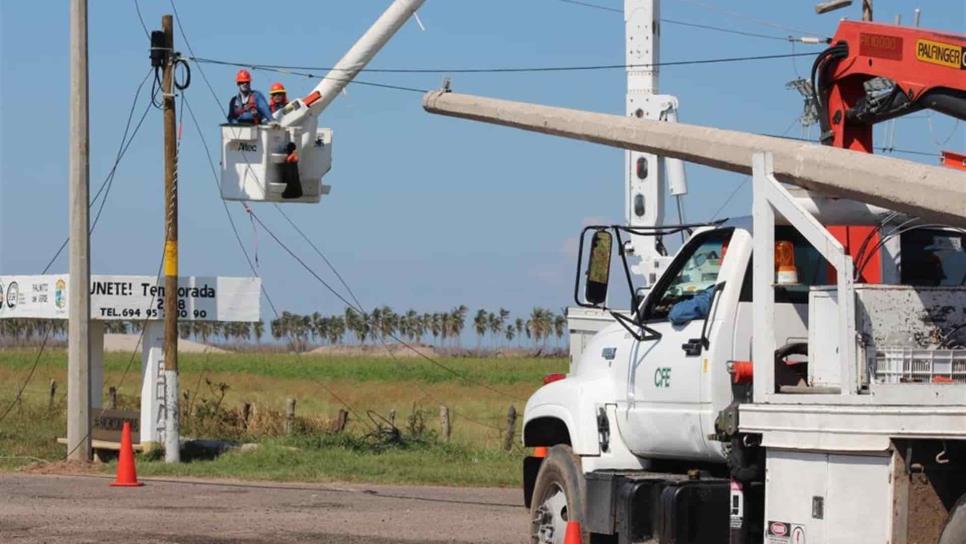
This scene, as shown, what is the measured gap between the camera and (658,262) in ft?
73.4

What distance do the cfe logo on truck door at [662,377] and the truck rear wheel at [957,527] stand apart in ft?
10.0

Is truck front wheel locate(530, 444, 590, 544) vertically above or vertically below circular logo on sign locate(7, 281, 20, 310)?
below

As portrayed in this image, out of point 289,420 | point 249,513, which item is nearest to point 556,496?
point 249,513

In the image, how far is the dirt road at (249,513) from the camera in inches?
619

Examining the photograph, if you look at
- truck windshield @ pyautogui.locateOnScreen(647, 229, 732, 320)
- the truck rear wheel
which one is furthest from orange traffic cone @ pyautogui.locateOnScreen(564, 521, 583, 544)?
the truck rear wheel

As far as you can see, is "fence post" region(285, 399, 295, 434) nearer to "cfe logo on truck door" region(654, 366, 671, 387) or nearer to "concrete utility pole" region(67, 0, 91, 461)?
"concrete utility pole" region(67, 0, 91, 461)

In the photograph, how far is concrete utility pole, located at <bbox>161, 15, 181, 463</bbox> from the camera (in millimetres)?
25766

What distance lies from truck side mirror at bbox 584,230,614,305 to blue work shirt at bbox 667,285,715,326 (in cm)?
48

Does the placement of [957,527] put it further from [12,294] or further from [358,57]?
[12,294]

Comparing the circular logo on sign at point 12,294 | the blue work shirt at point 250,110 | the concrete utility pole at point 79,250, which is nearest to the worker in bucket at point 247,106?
the blue work shirt at point 250,110

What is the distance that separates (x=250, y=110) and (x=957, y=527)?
1803cm

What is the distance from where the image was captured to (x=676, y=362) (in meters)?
10.5

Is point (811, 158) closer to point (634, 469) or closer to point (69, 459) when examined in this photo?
point (634, 469)

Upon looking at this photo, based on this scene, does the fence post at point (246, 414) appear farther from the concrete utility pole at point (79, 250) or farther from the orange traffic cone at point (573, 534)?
the orange traffic cone at point (573, 534)
